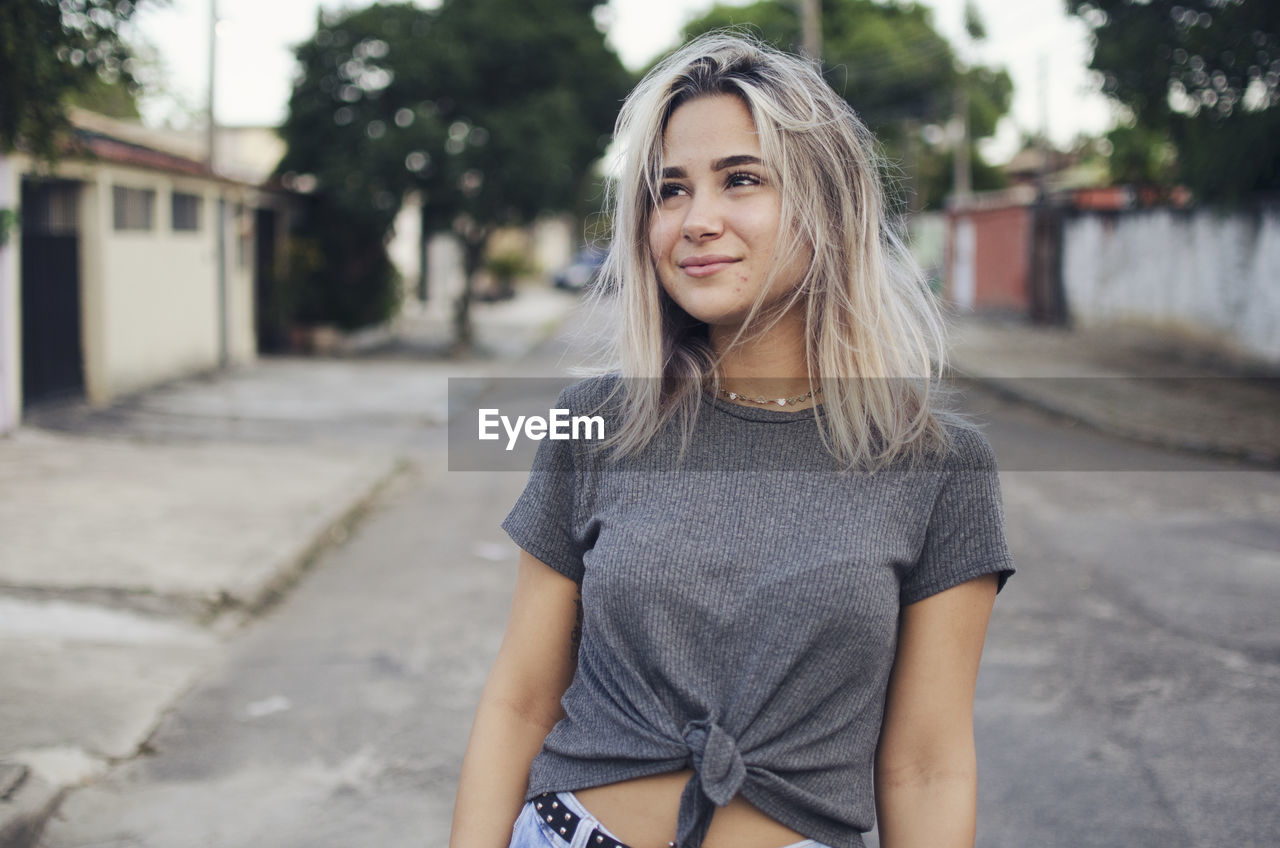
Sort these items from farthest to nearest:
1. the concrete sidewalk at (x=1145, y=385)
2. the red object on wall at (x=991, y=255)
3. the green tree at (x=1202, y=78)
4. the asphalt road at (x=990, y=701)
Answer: the red object on wall at (x=991, y=255), the green tree at (x=1202, y=78), the concrete sidewalk at (x=1145, y=385), the asphalt road at (x=990, y=701)

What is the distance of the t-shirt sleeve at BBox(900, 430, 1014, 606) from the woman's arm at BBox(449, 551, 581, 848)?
Answer: 0.51 metres

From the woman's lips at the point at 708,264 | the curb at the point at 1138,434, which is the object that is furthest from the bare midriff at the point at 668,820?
the curb at the point at 1138,434

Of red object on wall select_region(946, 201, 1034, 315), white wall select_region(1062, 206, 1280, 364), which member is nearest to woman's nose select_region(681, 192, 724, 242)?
white wall select_region(1062, 206, 1280, 364)

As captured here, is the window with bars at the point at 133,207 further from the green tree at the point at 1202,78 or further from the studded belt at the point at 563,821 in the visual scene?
the studded belt at the point at 563,821

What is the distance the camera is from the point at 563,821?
1723 millimetres

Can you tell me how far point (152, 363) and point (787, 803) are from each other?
15.1 m

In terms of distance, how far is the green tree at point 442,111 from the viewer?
63.5 feet

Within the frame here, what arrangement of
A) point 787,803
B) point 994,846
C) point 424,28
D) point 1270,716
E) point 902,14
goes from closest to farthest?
point 787,803 < point 994,846 < point 1270,716 < point 424,28 < point 902,14

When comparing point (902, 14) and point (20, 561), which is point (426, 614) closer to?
point (20, 561)

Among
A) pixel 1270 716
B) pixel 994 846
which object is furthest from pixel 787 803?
pixel 1270 716

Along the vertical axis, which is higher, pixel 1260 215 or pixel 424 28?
pixel 424 28

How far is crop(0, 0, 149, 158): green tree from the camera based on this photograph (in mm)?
4922

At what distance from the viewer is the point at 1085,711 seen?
4793 millimetres

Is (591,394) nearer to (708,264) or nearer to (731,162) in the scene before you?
(708,264)
